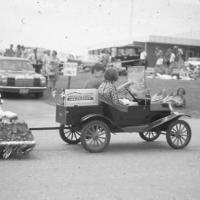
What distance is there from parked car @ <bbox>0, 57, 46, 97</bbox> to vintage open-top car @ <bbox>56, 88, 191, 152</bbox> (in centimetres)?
838

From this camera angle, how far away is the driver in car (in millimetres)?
8094

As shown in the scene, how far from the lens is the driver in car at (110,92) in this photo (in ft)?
26.6

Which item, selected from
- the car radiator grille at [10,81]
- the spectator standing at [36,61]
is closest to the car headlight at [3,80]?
the car radiator grille at [10,81]

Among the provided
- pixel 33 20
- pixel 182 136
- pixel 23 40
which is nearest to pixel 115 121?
pixel 182 136

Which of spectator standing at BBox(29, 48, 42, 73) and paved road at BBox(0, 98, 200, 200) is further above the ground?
spectator standing at BBox(29, 48, 42, 73)

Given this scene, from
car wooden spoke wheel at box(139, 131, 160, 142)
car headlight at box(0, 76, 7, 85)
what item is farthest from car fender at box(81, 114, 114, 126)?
car headlight at box(0, 76, 7, 85)

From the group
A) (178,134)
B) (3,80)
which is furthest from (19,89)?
(178,134)

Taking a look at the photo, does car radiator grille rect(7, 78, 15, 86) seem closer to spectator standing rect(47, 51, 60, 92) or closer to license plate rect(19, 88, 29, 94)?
license plate rect(19, 88, 29, 94)

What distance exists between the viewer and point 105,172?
6.67m

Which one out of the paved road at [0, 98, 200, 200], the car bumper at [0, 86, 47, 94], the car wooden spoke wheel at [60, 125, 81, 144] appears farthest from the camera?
the car bumper at [0, 86, 47, 94]

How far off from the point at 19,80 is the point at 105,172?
10838mm

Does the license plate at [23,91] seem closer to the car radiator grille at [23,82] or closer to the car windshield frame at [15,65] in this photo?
the car radiator grille at [23,82]

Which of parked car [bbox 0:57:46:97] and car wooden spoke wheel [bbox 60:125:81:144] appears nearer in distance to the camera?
car wooden spoke wheel [bbox 60:125:81:144]

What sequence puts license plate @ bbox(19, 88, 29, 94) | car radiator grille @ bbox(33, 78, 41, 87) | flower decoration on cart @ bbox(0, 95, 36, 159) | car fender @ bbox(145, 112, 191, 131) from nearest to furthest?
flower decoration on cart @ bbox(0, 95, 36, 159) < car fender @ bbox(145, 112, 191, 131) < license plate @ bbox(19, 88, 29, 94) < car radiator grille @ bbox(33, 78, 41, 87)
